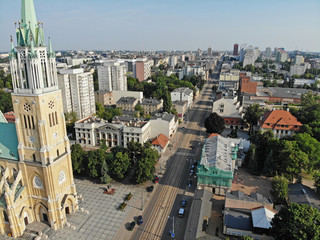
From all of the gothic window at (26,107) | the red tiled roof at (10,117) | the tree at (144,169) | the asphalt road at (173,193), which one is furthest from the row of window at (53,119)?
the red tiled roof at (10,117)

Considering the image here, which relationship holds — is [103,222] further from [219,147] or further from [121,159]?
[219,147]

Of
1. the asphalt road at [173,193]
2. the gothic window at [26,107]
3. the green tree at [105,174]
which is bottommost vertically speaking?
the asphalt road at [173,193]

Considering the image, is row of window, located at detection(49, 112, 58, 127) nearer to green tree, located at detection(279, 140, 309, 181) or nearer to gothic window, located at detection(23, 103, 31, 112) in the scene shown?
gothic window, located at detection(23, 103, 31, 112)

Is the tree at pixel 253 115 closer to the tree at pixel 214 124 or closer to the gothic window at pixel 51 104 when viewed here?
the tree at pixel 214 124

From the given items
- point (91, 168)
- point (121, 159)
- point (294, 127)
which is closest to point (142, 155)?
point (121, 159)

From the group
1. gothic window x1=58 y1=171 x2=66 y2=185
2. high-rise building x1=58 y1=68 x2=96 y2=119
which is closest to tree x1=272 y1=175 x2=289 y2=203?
gothic window x1=58 y1=171 x2=66 y2=185

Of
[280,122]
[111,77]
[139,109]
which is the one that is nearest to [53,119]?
[139,109]

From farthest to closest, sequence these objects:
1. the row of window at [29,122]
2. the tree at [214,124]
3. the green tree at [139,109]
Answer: the green tree at [139,109], the tree at [214,124], the row of window at [29,122]
